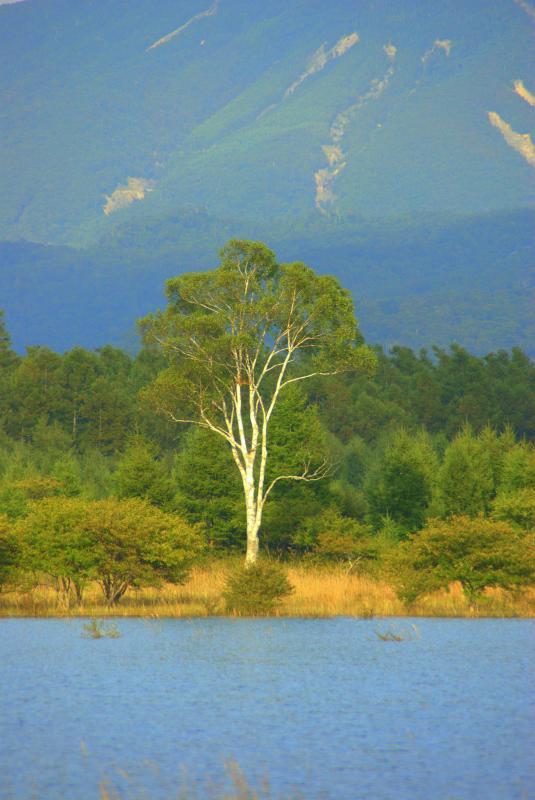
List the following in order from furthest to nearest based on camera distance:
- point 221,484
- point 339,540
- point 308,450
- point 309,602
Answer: point 221,484, point 308,450, point 339,540, point 309,602

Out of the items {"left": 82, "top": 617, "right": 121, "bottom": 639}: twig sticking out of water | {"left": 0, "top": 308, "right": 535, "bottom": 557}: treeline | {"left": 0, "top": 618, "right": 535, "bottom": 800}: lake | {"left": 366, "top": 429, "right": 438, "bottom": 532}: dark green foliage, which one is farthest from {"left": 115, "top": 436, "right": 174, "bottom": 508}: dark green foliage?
{"left": 0, "top": 618, "right": 535, "bottom": 800}: lake

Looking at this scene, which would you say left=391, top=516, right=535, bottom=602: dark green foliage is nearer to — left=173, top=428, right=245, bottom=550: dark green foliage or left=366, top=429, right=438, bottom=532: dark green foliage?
left=173, top=428, right=245, bottom=550: dark green foliage

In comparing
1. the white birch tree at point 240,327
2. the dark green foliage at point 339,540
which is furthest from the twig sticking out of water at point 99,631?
the white birch tree at point 240,327

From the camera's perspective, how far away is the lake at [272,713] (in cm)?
1388

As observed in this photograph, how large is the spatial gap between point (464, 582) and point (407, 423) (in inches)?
2572

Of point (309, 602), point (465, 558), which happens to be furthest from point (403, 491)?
point (465, 558)

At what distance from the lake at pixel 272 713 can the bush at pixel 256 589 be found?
16.8 feet

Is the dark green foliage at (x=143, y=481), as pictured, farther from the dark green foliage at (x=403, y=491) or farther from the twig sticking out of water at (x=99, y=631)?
the twig sticking out of water at (x=99, y=631)

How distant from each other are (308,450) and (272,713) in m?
33.2

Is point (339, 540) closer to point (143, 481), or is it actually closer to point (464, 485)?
point (143, 481)

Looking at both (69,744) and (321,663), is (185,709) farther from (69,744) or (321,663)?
(321,663)

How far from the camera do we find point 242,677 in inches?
881

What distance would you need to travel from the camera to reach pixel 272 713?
1842 centimetres

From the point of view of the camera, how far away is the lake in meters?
13.9
